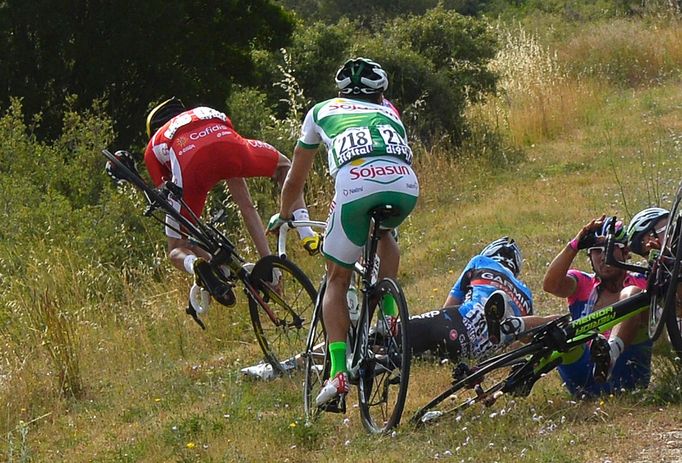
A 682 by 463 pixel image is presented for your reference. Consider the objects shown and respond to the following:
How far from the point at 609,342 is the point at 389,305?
1.10 metres

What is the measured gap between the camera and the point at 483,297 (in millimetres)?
7340

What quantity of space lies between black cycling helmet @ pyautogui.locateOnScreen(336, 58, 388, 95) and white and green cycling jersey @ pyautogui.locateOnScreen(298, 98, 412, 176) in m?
0.07

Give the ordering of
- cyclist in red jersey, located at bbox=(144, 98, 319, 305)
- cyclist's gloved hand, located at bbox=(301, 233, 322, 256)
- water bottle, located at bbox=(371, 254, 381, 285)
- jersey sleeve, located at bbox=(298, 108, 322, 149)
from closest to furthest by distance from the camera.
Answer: water bottle, located at bbox=(371, 254, 381, 285)
jersey sleeve, located at bbox=(298, 108, 322, 149)
cyclist's gloved hand, located at bbox=(301, 233, 322, 256)
cyclist in red jersey, located at bbox=(144, 98, 319, 305)

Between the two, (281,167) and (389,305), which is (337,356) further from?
(281,167)

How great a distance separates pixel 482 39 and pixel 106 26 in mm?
5350

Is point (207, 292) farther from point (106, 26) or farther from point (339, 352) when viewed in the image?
point (106, 26)

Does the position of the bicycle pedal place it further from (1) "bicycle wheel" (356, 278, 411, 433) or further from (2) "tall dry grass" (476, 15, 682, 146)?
(2) "tall dry grass" (476, 15, 682, 146)

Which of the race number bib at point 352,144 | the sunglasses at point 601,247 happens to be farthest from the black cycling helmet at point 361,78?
the sunglasses at point 601,247

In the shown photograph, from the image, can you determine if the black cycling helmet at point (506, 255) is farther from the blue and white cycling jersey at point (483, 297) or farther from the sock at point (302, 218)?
the sock at point (302, 218)

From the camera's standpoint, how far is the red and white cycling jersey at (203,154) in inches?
341

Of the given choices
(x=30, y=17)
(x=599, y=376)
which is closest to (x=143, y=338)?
(x=599, y=376)

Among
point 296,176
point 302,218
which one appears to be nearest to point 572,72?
point 302,218

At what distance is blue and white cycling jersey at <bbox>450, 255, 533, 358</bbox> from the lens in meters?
7.30

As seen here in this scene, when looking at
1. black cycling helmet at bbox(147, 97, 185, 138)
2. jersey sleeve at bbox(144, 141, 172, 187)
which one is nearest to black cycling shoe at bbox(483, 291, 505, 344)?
jersey sleeve at bbox(144, 141, 172, 187)
